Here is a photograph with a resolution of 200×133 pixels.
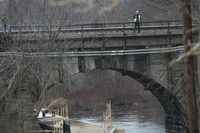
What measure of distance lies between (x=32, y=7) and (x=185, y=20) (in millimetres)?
33752

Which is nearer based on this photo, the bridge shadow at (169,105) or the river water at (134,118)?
the bridge shadow at (169,105)

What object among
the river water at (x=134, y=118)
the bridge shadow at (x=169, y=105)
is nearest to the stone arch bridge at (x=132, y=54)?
→ the bridge shadow at (x=169, y=105)

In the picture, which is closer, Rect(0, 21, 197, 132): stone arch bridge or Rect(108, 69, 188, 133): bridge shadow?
Rect(0, 21, 197, 132): stone arch bridge

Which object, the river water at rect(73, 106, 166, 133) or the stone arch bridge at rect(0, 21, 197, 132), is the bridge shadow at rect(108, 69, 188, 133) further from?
the river water at rect(73, 106, 166, 133)

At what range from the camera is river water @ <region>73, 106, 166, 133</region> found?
2997 cm

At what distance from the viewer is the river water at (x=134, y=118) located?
2997 cm

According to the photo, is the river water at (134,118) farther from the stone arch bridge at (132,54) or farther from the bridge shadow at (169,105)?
the stone arch bridge at (132,54)

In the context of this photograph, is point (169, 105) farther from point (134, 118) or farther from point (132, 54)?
point (134, 118)

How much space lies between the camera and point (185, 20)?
12438 mm

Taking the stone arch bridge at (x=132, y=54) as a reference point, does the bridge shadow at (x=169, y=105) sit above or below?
below

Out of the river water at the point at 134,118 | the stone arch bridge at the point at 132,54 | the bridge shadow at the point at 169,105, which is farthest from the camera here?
the river water at the point at 134,118

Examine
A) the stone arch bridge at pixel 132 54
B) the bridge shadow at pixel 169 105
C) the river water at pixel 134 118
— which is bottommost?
the river water at pixel 134 118

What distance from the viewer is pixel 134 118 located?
34.7 metres

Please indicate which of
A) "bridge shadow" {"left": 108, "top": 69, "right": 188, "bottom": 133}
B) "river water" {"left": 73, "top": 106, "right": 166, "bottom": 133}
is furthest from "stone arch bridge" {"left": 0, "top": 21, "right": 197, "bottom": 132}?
"river water" {"left": 73, "top": 106, "right": 166, "bottom": 133}
